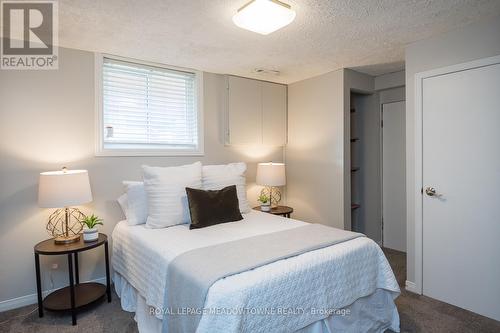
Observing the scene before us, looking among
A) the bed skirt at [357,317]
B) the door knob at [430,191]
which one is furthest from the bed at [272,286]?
the door knob at [430,191]

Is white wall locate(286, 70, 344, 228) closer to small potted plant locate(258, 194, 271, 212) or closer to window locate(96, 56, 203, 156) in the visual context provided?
small potted plant locate(258, 194, 271, 212)

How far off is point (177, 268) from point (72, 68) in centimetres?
222

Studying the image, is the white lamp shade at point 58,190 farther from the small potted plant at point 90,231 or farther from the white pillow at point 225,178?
the white pillow at point 225,178

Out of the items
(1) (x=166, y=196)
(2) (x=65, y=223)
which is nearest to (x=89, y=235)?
(2) (x=65, y=223)

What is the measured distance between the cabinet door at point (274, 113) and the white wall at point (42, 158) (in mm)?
1850

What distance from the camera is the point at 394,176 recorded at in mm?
3887

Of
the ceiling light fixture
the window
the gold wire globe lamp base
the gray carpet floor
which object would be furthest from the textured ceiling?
the gray carpet floor

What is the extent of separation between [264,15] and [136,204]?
191cm

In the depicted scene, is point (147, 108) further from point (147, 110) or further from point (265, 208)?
point (265, 208)

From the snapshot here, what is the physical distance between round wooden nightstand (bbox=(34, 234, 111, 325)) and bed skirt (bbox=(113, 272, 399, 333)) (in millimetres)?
467

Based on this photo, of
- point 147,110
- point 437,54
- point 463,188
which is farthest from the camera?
point 147,110

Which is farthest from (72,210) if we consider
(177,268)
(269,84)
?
(269,84)

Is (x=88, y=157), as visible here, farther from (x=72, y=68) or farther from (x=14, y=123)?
(x=72, y=68)

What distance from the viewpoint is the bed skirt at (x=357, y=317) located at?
1821mm
